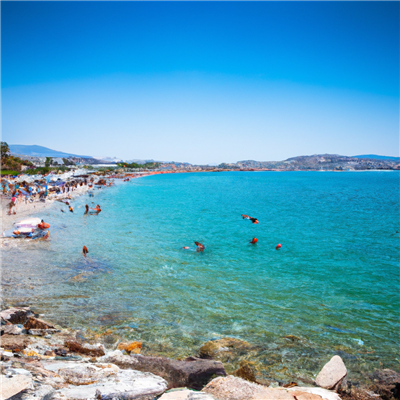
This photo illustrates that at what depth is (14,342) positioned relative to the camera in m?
6.21

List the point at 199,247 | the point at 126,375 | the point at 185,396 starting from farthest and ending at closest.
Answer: the point at 199,247 < the point at 126,375 < the point at 185,396

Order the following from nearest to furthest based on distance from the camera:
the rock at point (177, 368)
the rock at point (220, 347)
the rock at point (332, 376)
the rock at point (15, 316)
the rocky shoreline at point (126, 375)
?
the rocky shoreline at point (126, 375) < the rock at point (177, 368) < the rock at point (332, 376) < the rock at point (220, 347) < the rock at point (15, 316)

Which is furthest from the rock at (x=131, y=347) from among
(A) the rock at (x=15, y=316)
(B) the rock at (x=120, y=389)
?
(A) the rock at (x=15, y=316)

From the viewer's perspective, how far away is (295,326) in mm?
8391

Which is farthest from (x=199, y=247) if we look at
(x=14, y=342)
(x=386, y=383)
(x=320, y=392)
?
(x=320, y=392)

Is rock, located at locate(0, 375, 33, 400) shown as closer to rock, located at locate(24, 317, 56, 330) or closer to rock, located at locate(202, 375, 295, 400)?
rock, located at locate(202, 375, 295, 400)

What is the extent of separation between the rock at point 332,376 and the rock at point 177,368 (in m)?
2.11

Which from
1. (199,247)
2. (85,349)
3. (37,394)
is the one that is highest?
(37,394)

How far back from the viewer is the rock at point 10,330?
694 cm

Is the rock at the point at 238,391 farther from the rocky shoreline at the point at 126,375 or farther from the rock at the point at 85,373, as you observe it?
the rock at the point at 85,373

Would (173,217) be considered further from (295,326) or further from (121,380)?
(121,380)

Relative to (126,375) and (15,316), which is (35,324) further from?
(126,375)

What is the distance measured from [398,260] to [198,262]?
11.3 m

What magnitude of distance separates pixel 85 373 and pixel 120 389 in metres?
1.08
